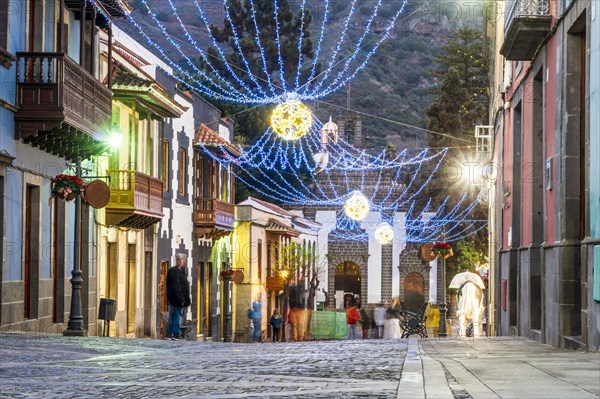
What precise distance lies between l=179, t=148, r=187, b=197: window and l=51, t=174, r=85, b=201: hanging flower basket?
1831cm

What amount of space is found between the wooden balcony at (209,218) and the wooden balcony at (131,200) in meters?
9.25

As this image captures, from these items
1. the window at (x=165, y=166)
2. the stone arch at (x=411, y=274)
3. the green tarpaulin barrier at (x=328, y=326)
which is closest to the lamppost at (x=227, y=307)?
the green tarpaulin barrier at (x=328, y=326)

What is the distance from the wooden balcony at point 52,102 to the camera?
21.9 metres

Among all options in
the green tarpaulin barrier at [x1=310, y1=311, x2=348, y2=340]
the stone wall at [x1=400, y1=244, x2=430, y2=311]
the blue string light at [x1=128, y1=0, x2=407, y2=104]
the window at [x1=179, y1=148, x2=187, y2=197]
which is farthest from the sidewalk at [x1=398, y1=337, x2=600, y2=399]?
the stone wall at [x1=400, y1=244, x2=430, y2=311]

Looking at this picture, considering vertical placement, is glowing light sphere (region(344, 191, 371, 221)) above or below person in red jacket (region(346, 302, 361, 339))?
above

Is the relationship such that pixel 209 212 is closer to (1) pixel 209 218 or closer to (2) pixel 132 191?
(1) pixel 209 218

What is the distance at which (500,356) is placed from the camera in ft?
48.3

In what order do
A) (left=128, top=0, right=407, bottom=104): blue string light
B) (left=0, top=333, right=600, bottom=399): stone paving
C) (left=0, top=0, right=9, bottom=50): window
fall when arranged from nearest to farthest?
(left=0, top=333, right=600, bottom=399): stone paving, (left=0, top=0, right=9, bottom=50): window, (left=128, top=0, right=407, bottom=104): blue string light

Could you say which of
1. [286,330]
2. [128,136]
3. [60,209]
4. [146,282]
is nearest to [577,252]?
[60,209]

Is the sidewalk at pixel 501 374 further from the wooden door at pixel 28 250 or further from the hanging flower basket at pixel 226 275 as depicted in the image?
the hanging flower basket at pixel 226 275

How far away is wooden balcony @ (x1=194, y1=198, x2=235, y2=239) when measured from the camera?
42812 mm

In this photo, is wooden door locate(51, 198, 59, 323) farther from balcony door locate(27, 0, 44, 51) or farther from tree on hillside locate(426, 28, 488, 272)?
tree on hillside locate(426, 28, 488, 272)

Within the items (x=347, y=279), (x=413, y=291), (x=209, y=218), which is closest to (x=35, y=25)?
(x=209, y=218)

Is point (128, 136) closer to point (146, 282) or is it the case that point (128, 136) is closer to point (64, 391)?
point (146, 282)
